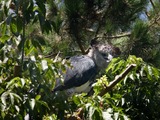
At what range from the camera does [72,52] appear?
255 centimetres

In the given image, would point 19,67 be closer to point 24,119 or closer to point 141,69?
point 24,119

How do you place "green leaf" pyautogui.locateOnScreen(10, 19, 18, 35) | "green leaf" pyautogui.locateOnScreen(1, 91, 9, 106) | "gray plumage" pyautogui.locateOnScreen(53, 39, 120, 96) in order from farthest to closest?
"gray plumage" pyautogui.locateOnScreen(53, 39, 120, 96) → "green leaf" pyautogui.locateOnScreen(10, 19, 18, 35) → "green leaf" pyautogui.locateOnScreen(1, 91, 9, 106)

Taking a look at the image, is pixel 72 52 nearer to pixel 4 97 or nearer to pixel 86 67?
pixel 86 67

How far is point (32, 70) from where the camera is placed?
3.10 feet

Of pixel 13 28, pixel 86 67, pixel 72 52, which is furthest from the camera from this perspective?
pixel 72 52

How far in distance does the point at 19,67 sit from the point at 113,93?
0.48m

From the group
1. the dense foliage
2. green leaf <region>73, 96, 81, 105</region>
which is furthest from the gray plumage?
green leaf <region>73, 96, 81, 105</region>

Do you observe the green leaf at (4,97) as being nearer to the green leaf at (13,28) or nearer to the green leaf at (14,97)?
the green leaf at (14,97)

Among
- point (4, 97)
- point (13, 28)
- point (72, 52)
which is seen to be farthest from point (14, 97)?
point (72, 52)

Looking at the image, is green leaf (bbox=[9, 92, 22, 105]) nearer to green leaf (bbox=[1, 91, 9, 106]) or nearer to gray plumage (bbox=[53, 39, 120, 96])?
green leaf (bbox=[1, 91, 9, 106])

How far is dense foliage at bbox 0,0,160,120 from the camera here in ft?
3.10

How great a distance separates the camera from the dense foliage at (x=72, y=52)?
0.95 metres

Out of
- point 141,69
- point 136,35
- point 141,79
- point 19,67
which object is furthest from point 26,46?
point 136,35

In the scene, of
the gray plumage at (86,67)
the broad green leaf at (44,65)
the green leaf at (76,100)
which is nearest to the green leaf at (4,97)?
the broad green leaf at (44,65)
